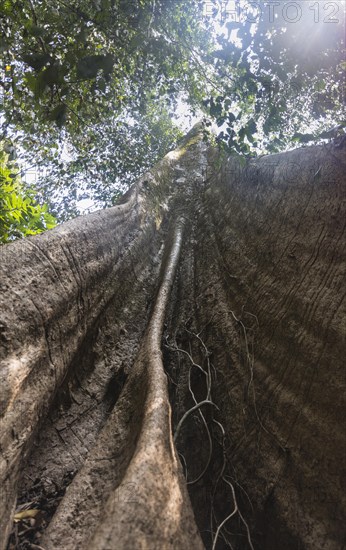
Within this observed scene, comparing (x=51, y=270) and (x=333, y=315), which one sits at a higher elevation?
(x=51, y=270)

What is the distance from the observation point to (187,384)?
229 cm

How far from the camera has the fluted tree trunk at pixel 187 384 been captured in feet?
4.55

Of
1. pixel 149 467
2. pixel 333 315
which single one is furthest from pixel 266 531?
pixel 333 315

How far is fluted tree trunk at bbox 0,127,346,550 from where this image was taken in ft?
4.55

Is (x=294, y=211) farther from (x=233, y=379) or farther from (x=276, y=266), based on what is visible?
(x=233, y=379)

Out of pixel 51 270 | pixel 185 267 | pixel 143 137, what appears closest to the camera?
pixel 51 270

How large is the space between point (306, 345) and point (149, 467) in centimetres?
96

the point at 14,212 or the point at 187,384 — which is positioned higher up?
the point at 14,212

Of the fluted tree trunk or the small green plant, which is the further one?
the small green plant

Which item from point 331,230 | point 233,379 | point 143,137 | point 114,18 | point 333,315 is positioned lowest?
point 233,379

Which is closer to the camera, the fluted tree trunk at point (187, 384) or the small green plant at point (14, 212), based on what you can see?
Result: the fluted tree trunk at point (187, 384)

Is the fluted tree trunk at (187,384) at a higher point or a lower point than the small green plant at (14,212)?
lower

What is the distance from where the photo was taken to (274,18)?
2984 mm

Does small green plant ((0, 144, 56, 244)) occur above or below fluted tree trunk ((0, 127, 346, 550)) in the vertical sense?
above
